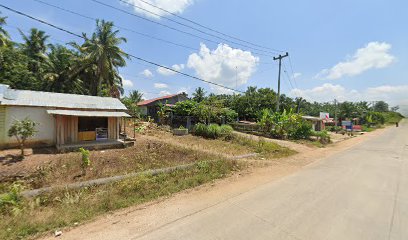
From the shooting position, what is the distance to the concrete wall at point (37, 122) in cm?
1126

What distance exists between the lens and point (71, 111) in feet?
40.9

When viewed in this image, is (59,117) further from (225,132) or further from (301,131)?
(301,131)

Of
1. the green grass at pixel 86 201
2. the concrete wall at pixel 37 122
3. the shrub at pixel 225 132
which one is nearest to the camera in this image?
the green grass at pixel 86 201

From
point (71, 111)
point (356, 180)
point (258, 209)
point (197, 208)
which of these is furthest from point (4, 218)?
point (356, 180)

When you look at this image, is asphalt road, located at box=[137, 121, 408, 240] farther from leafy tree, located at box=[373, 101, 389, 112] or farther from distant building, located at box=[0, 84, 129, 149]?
leafy tree, located at box=[373, 101, 389, 112]

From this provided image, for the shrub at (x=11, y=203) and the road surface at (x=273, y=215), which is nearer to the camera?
the road surface at (x=273, y=215)

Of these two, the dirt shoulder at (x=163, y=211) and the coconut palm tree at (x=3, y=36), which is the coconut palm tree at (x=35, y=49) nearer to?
the coconut palm tree at (x=3, y=36)

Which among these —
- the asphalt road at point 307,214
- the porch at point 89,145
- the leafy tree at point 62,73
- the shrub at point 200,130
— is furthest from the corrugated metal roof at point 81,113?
the leafy tree at point 62,73

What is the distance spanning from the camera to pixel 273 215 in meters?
4.65

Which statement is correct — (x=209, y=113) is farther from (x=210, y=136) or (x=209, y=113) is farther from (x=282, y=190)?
(x=282, y=190)

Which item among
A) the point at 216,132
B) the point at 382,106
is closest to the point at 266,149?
the point at 216,132

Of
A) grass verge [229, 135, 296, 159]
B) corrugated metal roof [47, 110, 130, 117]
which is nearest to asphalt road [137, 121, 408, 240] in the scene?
grass verge [229, 135, 296, 159]

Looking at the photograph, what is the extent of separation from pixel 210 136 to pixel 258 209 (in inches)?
520

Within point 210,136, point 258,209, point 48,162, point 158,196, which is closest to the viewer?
point 258,209
